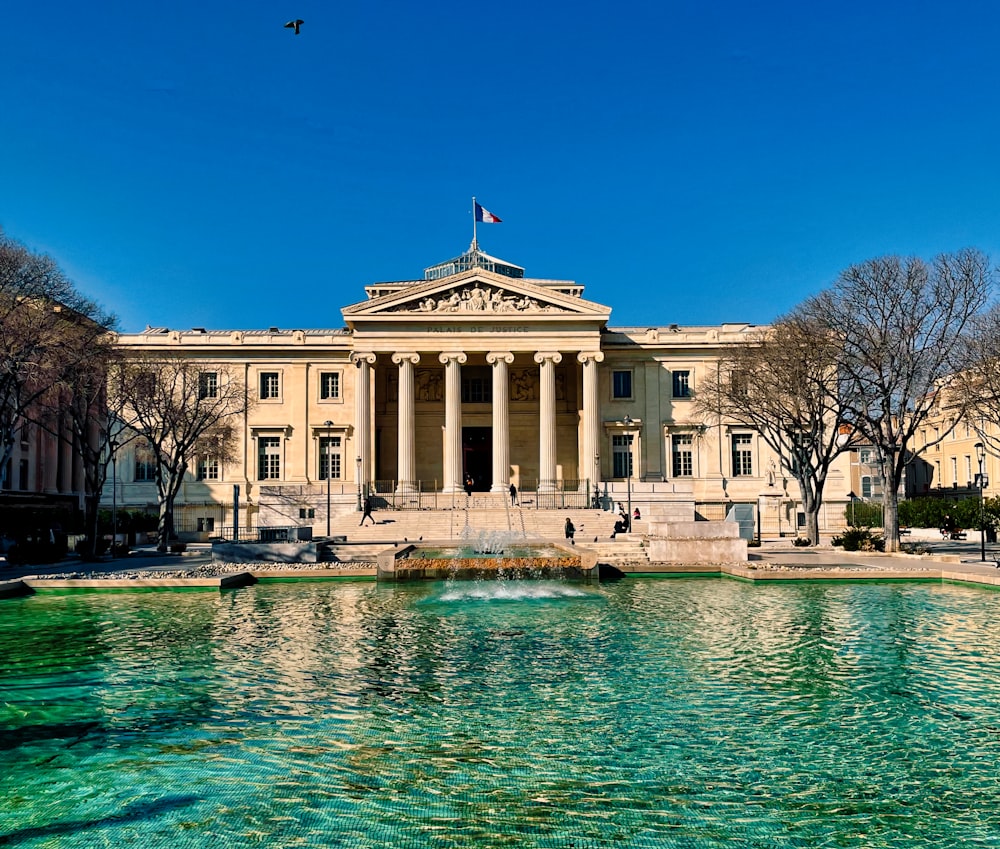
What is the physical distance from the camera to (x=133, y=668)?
44.5 ft

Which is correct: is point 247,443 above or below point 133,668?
above

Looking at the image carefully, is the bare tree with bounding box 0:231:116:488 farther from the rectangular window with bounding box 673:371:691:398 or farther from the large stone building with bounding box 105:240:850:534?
the rectangular window with bounding box 673:371:691:398

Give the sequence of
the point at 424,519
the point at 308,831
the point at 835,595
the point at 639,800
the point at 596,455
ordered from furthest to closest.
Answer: the point at 596,455, the point at 424,519, the point at 835,595, the point at 639,800, the point at 308,831

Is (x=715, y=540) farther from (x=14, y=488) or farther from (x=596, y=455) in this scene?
(x=14, y=488)

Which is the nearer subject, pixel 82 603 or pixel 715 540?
pixel 82 603

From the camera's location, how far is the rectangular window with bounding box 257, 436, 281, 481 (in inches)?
2387

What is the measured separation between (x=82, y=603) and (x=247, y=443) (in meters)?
39.3

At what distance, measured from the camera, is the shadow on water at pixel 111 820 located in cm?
707

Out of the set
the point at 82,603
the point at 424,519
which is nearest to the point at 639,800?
the point at 82,603

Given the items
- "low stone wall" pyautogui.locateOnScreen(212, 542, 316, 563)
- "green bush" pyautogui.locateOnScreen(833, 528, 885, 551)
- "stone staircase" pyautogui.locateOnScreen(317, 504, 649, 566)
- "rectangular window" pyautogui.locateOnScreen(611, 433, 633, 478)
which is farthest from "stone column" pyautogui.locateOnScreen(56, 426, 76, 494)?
"green bush" pyautogui.locateOnScreen(833, 528, 885, 551)

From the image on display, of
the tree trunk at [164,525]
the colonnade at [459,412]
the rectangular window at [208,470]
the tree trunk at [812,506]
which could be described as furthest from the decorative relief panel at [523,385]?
the tree trunk at [164,525]

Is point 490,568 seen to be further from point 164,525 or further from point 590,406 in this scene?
point 590,406

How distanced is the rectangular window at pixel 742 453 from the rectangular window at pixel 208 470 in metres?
36.0

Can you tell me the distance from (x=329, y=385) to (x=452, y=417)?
1094 centimetres
